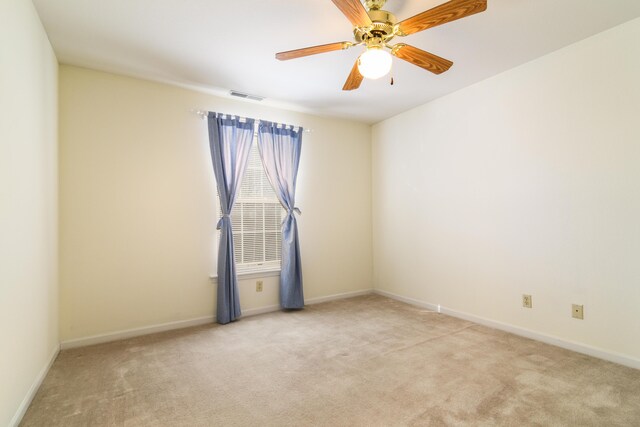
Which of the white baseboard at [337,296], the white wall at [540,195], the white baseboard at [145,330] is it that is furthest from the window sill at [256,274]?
the white wall at [540,195]

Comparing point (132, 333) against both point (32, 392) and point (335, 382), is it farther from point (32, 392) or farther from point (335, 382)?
point (335, 382)

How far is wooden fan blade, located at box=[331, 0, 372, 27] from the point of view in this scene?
1596 millimetres

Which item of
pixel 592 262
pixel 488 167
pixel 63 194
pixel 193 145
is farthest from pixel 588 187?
pixel 63 194

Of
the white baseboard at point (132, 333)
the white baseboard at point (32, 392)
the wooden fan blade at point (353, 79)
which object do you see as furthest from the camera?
the white baseboard at point (132, 333)

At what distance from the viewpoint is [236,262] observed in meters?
3.71

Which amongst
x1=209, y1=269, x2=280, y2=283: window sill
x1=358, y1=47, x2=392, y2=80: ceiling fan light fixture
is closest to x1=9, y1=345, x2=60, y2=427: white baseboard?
x1=209, y1=269, x2=280, y2=283: window sill

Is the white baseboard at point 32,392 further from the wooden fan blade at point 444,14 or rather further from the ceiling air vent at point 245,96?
the wooden fan blade at point 444,14

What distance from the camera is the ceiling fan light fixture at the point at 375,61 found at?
1836mm

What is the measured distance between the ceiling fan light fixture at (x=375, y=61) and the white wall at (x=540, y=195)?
72.2 inches

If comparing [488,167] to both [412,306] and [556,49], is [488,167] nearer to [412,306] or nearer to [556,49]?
[556,49]

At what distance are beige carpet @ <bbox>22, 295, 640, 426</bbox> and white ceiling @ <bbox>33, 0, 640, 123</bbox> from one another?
2.49 metres

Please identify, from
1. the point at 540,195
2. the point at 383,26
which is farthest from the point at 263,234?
the point at 540,195

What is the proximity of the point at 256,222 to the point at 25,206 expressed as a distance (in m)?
2.19

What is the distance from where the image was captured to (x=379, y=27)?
6.15 ft
